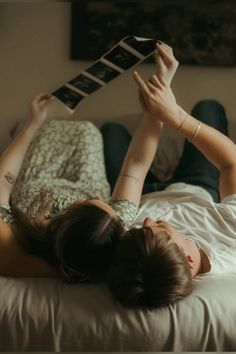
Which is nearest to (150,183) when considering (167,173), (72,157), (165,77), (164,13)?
(167,173)

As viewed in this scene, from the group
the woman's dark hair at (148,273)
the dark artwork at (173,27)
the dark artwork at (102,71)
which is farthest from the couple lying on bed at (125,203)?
the dark artwork at (173,27)

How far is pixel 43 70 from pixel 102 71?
2.19ft

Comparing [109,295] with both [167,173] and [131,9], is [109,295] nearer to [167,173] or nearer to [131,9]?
[167,173]

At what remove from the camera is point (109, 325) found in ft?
2.85

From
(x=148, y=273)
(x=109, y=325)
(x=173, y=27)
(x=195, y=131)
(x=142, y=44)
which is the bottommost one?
(x=109, y=325)

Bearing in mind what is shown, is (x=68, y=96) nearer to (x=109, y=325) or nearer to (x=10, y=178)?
(x=10, y=178)

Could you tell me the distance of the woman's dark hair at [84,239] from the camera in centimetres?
91

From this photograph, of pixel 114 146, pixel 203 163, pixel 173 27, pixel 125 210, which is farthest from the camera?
pixel 173 27

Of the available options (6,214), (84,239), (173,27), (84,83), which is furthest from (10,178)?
(173,27)

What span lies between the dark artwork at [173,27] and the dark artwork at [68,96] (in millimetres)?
487

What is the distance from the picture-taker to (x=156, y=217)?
1.26 m

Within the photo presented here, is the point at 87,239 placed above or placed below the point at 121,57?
below

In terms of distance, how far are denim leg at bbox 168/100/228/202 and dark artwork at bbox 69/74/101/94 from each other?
0.42 m

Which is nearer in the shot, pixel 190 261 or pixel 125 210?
pixel 190 261
